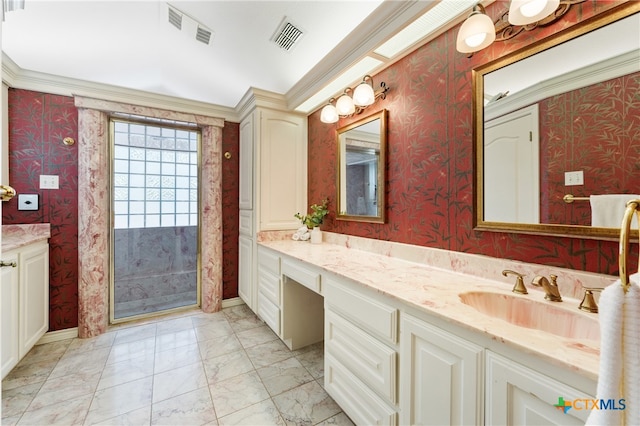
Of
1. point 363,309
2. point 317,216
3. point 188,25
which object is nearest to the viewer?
point 363,309

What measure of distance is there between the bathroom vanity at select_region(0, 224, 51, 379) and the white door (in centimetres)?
267

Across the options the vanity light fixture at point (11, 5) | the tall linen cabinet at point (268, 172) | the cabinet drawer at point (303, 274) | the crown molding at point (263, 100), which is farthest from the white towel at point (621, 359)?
the vanity light fixture at point (11, 5)

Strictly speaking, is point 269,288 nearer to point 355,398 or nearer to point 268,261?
point 268,261

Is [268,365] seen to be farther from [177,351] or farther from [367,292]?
[367,292]

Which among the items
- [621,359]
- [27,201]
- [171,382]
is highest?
[27,201]

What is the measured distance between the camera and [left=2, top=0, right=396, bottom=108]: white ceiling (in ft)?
5.36

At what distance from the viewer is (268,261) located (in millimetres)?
2395

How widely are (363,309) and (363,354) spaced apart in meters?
0.22

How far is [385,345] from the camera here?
1199 millimetres

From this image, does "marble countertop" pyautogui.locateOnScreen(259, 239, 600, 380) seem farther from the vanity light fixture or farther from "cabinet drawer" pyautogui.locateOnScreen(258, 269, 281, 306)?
the vanity light fixture

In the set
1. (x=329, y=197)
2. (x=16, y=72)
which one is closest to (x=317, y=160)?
(x=329, y=197)

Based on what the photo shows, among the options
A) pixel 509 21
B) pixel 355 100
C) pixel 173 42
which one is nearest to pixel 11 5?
pixel 173 42

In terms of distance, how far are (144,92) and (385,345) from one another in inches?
119

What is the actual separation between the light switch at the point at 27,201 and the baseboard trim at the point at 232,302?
73.8 inches
